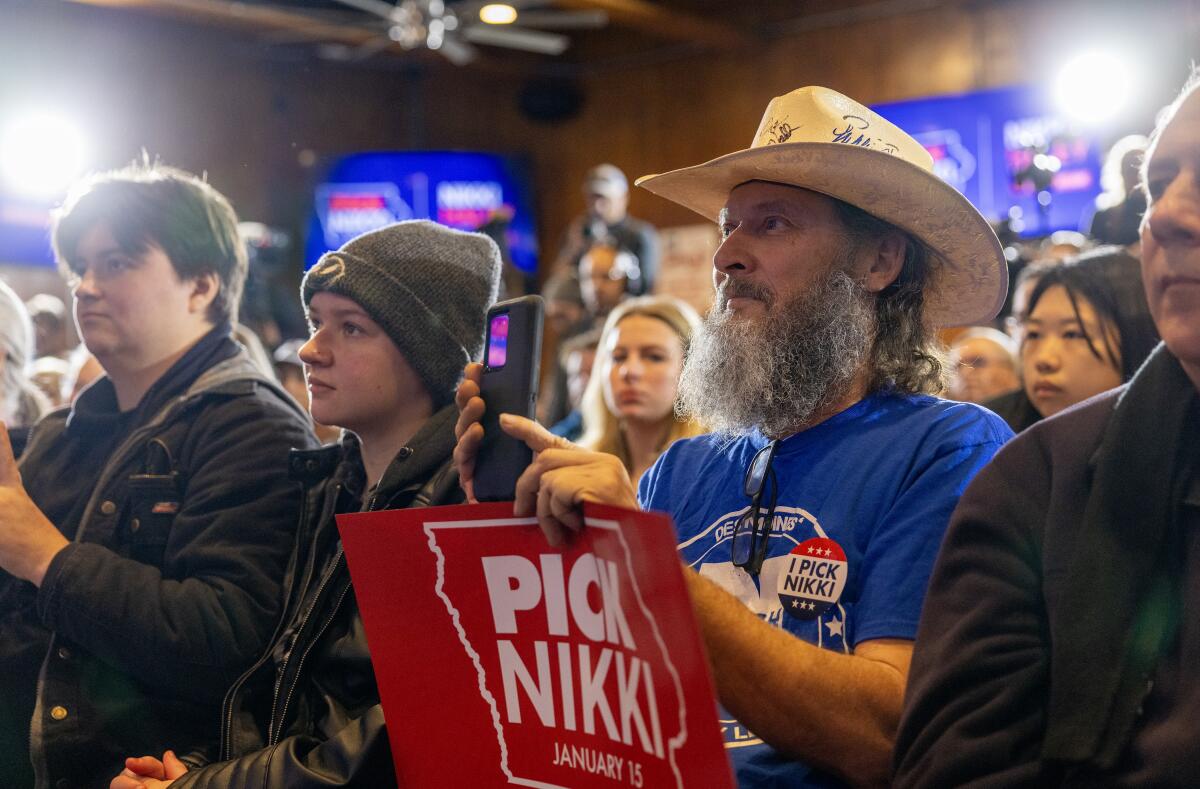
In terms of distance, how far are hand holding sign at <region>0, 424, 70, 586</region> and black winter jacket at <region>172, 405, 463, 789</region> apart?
42cm

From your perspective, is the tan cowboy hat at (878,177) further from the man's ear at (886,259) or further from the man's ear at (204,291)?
the man's ear at (204,291)

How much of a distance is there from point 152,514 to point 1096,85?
7.04 m

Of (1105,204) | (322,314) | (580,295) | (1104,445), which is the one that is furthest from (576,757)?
(580,295)

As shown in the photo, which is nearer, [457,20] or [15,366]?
[15,366]

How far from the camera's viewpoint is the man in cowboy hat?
1.46 meters

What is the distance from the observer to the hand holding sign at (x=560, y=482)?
1.32 meters

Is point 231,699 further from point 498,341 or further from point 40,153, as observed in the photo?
point 40,153

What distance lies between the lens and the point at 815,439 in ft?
5.90

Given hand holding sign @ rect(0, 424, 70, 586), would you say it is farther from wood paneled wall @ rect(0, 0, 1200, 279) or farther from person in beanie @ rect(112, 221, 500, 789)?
Result: wood paneled wall @ rect(0, 0, 1200, 279)

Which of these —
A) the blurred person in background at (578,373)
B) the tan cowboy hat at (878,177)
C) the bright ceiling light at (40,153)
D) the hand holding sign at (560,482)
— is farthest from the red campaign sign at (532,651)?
the bright ceiling light at (40,153)

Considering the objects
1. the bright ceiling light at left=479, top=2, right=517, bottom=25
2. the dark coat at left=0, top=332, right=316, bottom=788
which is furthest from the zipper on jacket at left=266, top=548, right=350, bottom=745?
the bright ceiling light at left=479, top=2, right=517, bottom=25

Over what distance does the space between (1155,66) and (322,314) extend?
691 centimetres

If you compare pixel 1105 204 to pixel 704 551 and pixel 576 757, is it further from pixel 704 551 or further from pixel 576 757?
pixel 576 757
